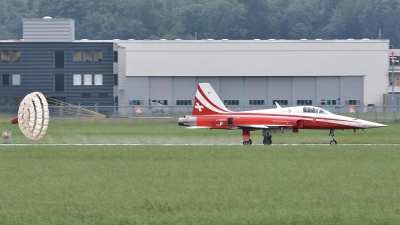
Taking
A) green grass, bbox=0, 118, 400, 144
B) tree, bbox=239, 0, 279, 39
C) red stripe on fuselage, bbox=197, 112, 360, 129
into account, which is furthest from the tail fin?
tree, bbox=239, 0, 279, 39

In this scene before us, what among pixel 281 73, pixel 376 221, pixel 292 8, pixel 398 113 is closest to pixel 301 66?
pixel 281 73

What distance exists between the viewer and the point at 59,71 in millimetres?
71000

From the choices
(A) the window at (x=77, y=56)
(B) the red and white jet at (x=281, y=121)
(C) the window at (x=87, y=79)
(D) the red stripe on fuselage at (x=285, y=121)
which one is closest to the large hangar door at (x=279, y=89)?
(C) the window at (x=87, y=79)

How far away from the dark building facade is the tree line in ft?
283

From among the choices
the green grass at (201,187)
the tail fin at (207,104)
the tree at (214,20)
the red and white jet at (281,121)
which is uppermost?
the tree at (214,20)

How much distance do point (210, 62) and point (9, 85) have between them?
23455mm

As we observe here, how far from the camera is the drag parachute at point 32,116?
35469 millimetres

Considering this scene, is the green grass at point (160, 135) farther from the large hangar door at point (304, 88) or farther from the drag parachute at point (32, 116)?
the large hangar door at point (304, 88)

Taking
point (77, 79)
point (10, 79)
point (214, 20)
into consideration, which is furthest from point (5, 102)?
point (214, 20)

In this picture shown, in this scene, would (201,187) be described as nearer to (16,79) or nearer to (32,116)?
(32,116)

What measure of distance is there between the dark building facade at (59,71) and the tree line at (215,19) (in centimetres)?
8635

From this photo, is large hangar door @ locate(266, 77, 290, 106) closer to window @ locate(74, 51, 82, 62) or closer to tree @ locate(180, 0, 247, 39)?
window @ locate(74, 51, 82, 62)

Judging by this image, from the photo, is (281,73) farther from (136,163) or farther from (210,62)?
(136,163)

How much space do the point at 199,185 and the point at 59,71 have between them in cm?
5180
